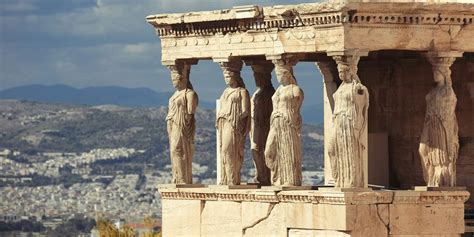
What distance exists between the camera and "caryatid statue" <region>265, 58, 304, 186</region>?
42.2 m

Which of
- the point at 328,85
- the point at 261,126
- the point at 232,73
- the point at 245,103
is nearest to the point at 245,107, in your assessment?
the point at 245,103

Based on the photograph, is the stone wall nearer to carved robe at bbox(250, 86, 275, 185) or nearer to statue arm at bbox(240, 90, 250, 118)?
carved robe at bbox(250, 86, 275, 185)

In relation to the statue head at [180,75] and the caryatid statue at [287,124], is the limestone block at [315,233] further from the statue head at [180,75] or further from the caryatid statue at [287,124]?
the statue head at [180,75]

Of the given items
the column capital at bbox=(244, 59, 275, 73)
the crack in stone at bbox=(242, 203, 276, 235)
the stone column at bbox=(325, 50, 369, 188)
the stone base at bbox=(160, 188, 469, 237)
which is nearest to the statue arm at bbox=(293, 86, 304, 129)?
the stone column at bbox=(325, 50, 369, 188)

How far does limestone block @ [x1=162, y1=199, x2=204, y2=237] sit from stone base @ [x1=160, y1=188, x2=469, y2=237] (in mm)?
994

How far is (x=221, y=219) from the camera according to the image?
4409cm

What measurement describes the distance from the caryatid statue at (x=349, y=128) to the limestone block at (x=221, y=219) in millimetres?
2825

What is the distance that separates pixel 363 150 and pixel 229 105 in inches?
127

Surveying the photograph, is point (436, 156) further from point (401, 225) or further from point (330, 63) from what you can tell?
point (330, 63)

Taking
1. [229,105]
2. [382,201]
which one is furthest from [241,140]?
[382,201]

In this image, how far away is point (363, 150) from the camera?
41.3 metres

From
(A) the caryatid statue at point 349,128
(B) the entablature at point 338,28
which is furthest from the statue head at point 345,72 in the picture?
(B) the entablature at point 338,28

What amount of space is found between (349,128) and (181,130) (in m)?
4.62

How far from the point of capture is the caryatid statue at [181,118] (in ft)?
147
